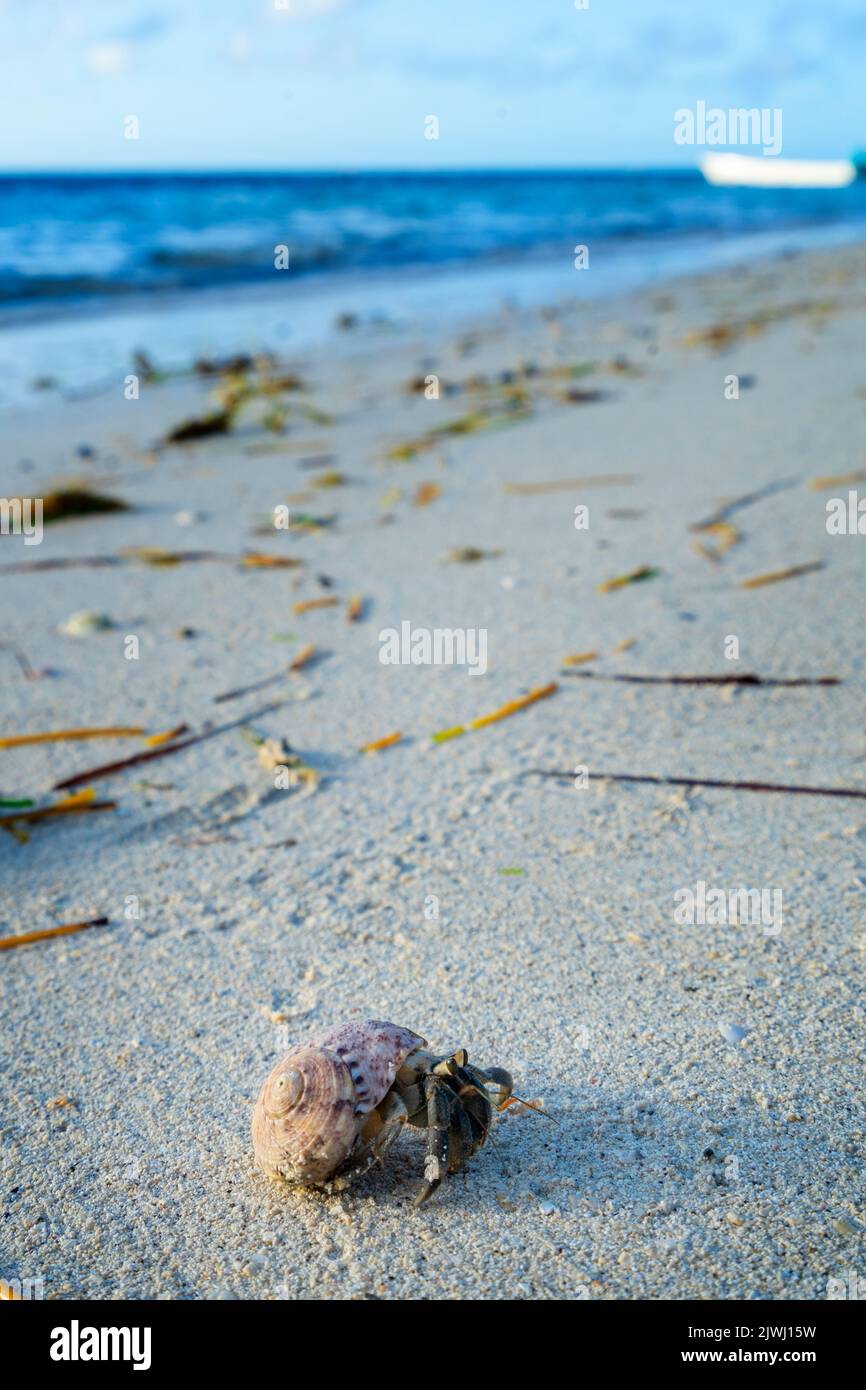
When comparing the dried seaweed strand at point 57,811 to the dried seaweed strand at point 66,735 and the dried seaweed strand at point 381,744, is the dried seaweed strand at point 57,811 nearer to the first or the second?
the dried seaweed strand at point 66,735

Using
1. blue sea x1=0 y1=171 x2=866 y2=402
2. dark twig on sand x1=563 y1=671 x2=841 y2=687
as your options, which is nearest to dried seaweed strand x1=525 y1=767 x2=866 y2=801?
dark twig on sand x1=563 y1=671 x2=841 y2=687

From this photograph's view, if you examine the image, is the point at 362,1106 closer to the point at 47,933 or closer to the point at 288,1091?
the point at 288,1091

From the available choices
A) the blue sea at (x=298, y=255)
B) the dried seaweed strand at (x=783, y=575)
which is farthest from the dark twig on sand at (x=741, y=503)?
the blue sea at (x=298, y=255)

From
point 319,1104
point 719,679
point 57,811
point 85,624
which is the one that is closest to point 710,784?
point 719,679

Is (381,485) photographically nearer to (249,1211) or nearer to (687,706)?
(687,706)

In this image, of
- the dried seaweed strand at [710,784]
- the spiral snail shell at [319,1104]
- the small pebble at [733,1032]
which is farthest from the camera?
the dried seaweed strand at [710,784]

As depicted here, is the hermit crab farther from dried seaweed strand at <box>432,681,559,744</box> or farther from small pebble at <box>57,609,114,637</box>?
small pebble at <box>57,609,114,637</box>
